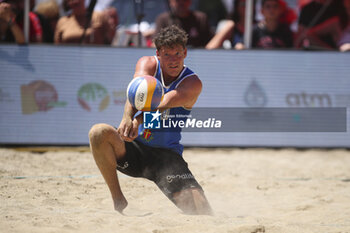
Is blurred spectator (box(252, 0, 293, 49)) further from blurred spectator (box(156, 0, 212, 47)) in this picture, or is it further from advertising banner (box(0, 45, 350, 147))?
blurred spectator (box(156, 0, 212, 47))

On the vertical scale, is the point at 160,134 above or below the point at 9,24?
below

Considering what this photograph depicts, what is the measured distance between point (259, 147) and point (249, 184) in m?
1.77

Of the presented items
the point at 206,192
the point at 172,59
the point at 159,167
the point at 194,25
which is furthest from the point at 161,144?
the point at 194,25

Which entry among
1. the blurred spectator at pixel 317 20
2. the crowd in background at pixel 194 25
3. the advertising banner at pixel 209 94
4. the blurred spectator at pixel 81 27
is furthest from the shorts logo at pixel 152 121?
the blurred spectator at pixel 317 20

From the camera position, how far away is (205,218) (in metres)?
3.12

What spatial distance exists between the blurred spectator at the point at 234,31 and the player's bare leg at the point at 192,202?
3363 mm

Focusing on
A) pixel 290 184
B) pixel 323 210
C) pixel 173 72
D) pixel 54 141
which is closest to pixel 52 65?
pixel 54 141

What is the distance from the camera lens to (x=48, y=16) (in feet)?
22.3

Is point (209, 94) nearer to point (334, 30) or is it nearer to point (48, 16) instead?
point (334, 30)

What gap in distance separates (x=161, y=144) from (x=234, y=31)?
140 inches

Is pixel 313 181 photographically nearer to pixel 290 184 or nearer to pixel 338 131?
pixel 290 184

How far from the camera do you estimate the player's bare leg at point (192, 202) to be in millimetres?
3412

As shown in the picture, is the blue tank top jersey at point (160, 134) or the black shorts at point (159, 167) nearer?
the black shorts at point (159, 167)

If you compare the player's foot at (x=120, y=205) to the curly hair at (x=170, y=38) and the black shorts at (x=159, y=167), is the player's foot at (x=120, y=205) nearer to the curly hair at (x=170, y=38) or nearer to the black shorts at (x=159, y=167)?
the black shorts at (x=159, y=167)
